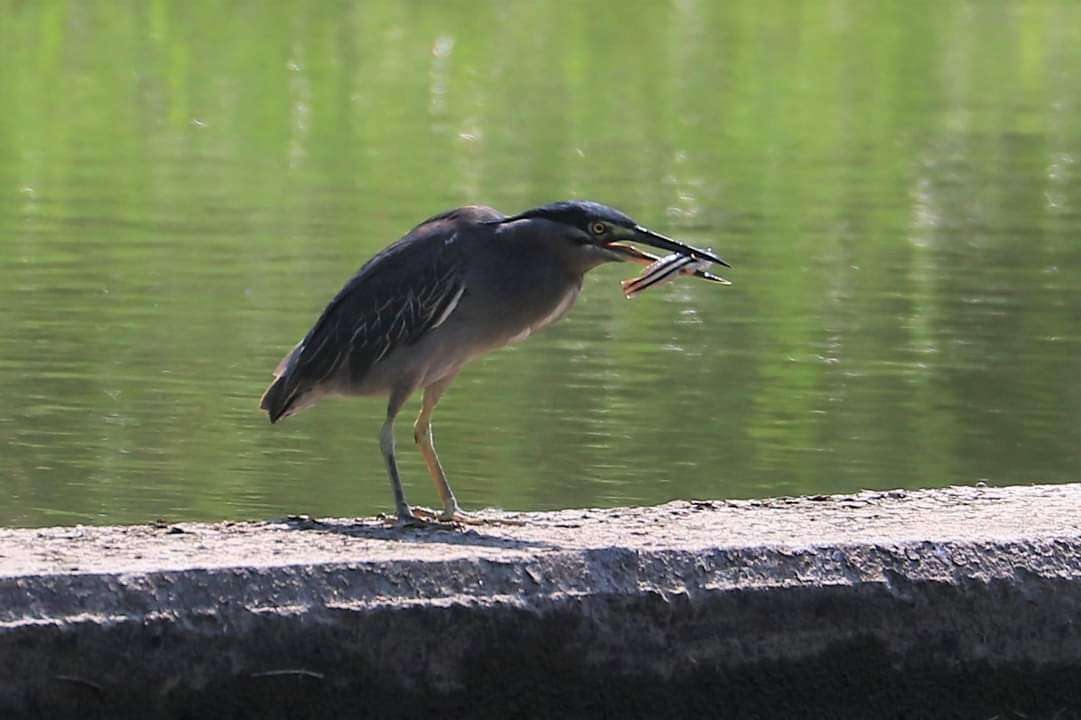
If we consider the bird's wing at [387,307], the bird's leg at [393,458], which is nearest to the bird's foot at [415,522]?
the bird's leg at [393,458]

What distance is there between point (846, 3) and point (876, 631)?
108 ft

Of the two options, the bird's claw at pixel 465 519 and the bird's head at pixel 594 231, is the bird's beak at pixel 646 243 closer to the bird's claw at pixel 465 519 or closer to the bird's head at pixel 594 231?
the bird's head at pixel 594 231

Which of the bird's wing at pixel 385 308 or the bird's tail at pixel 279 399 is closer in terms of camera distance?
the bird's wing at pixel 385 308

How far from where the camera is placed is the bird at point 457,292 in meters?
7.73

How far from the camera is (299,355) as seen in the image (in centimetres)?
802

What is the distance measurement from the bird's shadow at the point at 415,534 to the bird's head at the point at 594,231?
2.99 feet

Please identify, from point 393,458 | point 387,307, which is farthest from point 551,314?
point 393,458

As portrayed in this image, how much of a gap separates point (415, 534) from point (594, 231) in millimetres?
1087

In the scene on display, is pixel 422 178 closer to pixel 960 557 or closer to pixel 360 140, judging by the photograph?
pixel 360 140

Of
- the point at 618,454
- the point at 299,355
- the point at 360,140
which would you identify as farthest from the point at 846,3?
the point at 299,355

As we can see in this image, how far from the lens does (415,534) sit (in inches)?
294

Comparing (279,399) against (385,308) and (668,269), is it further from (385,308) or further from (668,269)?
(668,269)

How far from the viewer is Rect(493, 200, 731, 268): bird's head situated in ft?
25.3

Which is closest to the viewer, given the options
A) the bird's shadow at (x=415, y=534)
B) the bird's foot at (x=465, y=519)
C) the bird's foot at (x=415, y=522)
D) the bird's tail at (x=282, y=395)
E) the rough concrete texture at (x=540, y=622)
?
the rough concrete texture at (x=540, y=622)
